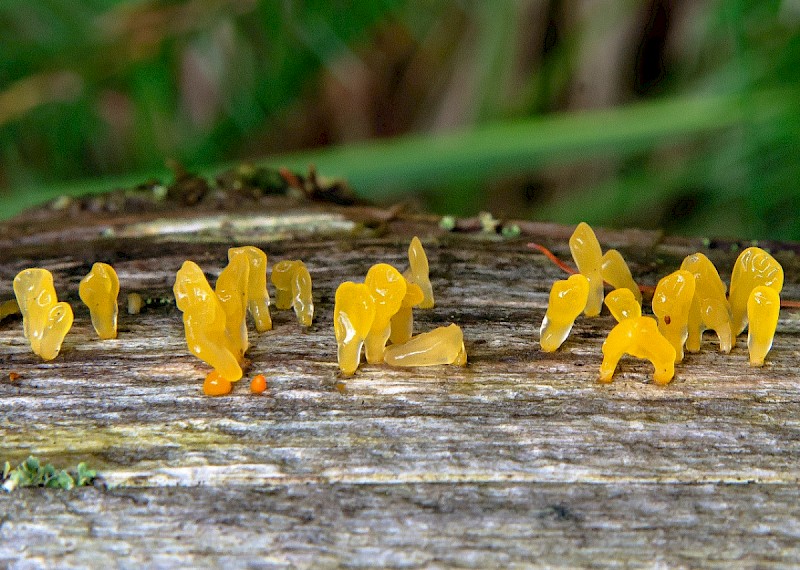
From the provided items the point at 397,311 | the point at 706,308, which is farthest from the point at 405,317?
the point at 706,308

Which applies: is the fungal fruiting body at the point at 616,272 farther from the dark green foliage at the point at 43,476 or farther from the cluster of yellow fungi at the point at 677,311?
the dark green foliage at the point at 43,476

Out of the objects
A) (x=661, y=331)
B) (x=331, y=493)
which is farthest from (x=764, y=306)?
(x=331, y=493)

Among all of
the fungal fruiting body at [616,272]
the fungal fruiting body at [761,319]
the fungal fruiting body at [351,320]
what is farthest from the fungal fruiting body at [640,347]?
the fungal fruiting body at [351,320]

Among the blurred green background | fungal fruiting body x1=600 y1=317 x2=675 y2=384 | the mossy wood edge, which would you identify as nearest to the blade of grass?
the blurred green background

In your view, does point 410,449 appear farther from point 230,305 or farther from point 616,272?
point 616,272

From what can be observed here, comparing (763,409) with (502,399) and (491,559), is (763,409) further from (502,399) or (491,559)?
(491,559)

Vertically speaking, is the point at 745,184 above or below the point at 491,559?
above

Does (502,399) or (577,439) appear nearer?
(577,439)

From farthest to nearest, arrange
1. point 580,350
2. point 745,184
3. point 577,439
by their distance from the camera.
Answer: point 745,184 < point 580,350 < point 577,439

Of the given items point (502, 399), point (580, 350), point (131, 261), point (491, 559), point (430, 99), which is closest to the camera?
point (491, 559)
